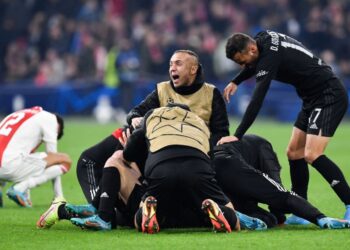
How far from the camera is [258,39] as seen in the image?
30.5 ft

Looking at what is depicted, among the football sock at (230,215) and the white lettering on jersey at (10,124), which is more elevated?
the white lettering on jersey at (10,124)

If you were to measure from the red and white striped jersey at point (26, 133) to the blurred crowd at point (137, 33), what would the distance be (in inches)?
636

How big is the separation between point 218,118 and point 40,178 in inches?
108

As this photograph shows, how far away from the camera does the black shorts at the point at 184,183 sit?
8.12 m

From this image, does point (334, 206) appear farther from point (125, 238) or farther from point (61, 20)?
point (61, 20)

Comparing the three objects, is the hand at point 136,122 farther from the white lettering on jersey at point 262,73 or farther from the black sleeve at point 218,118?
the white lettering on jersey at point 262,73

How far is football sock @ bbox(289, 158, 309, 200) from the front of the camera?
32.1ft

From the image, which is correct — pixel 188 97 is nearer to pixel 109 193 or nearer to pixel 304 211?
pixel 109 193

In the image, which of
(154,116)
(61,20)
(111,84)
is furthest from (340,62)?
(154,116)

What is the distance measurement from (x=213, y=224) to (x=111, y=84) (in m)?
19.8

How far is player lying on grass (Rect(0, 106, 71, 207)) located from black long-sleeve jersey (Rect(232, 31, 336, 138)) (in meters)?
2.82

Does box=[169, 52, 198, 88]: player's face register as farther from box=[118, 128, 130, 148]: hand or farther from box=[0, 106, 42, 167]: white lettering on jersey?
box=[0, 106, 42, 167]: white lettering on jersey

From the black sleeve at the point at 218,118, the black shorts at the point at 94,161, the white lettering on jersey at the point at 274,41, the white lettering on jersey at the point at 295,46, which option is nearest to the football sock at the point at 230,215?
the black sleeve at the point at 218,118

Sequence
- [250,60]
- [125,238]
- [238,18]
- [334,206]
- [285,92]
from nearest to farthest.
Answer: [125,238], [250,60], [334,206], [285,92], [238,18]
